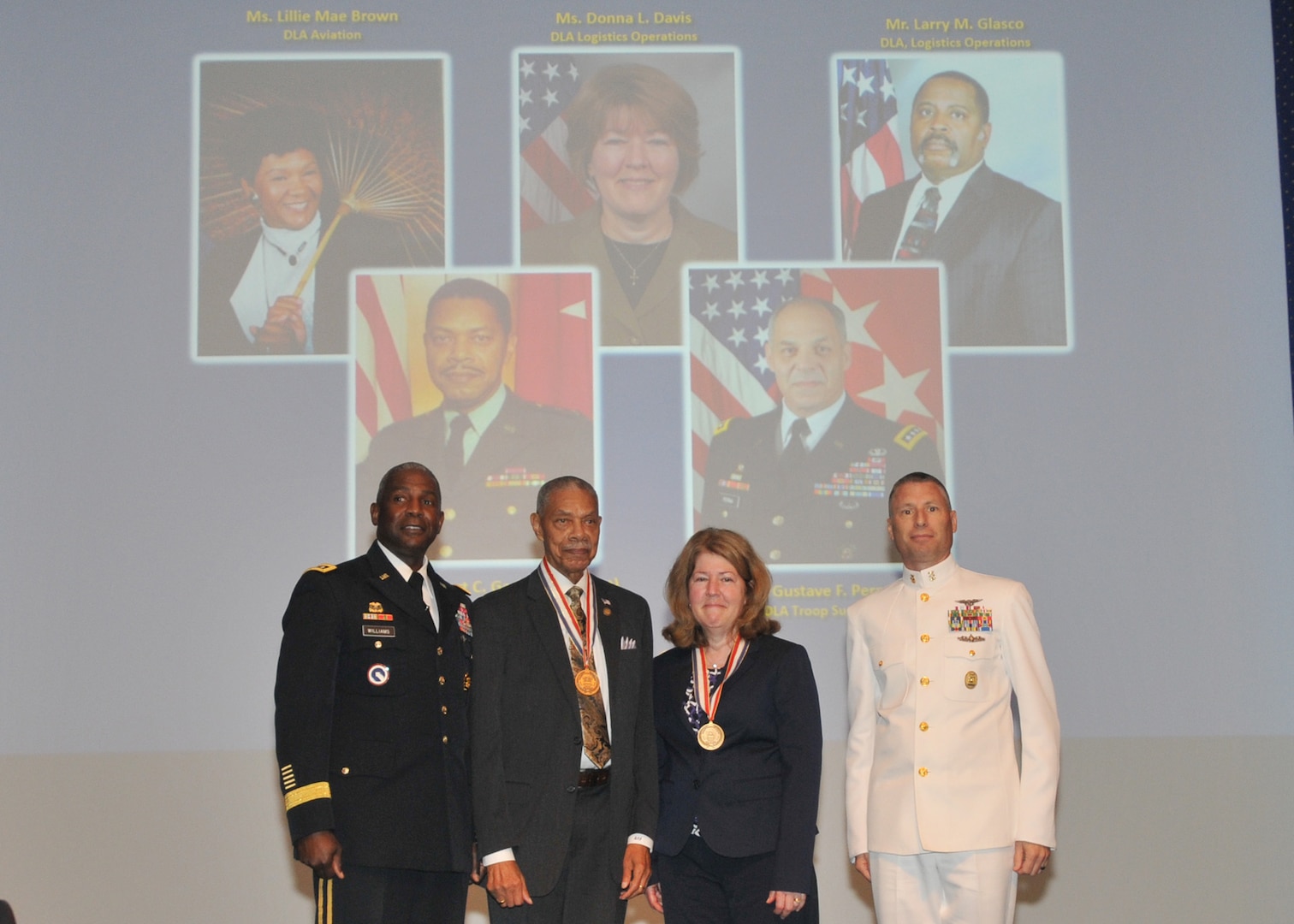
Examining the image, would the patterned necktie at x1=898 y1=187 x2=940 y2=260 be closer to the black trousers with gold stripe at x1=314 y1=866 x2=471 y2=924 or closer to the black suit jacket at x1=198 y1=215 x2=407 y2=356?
the black suit jacket at x1=198 y1=215 x2=407 y2=356

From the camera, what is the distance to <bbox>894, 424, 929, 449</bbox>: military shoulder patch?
14.2 feet

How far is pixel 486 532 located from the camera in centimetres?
424

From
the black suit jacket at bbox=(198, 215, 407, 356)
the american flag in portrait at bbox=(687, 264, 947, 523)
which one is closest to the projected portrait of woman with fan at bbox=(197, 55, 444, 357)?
the black suit jacket at bbox=(198, 215, 407, 356)

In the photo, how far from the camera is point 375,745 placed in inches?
114

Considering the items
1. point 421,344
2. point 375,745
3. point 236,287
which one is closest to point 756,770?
point 375,745

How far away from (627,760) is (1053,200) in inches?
109

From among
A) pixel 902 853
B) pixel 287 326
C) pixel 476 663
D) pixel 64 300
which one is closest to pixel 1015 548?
pixel 902 853

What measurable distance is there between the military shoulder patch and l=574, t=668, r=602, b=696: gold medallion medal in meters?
1.82

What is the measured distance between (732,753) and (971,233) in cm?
234

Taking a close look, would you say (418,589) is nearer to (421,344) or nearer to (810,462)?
(421,344)

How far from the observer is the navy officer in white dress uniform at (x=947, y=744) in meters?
2.98

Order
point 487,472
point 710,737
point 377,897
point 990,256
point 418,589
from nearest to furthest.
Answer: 1. point 377,897
2. point 710,737
3. point 418,589
4. point 487,472
5. point 990,256

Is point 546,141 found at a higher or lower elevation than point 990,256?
higher

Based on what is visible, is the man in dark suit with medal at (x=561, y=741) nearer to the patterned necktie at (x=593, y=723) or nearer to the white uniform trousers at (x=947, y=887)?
the patterned necktie at (x=593, y=723)
